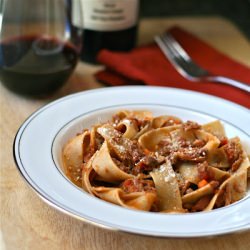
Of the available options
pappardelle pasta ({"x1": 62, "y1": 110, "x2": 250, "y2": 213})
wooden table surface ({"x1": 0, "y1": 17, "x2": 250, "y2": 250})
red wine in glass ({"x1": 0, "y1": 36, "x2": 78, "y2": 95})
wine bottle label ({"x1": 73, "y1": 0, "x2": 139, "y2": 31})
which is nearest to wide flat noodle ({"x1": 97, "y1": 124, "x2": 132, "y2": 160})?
pappardelle pasta ({"x1": 62, "y1": 110, "x2": 250, "y2": 213})

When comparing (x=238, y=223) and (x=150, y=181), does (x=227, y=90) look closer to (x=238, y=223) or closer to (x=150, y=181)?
(x=150, y=181)

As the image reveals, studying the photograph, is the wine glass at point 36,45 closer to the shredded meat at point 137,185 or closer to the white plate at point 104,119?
the white plate at point 104,119

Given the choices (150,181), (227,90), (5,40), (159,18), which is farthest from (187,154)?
(159,18)

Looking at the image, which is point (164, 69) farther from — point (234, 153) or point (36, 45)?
point (234, 153)

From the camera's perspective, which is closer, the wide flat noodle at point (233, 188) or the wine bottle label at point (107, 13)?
the wide flat noodle at point (233, 188)

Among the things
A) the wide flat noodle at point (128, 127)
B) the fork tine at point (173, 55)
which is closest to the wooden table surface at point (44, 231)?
the wide flat noodle at point (128, 127)

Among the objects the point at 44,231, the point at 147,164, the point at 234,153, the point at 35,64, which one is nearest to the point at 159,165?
the point at 147,164

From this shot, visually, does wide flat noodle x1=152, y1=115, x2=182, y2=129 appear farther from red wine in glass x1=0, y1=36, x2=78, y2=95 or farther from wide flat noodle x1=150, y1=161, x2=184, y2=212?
red wine in glass x1=0, y1=36, x2=78, y2=95
